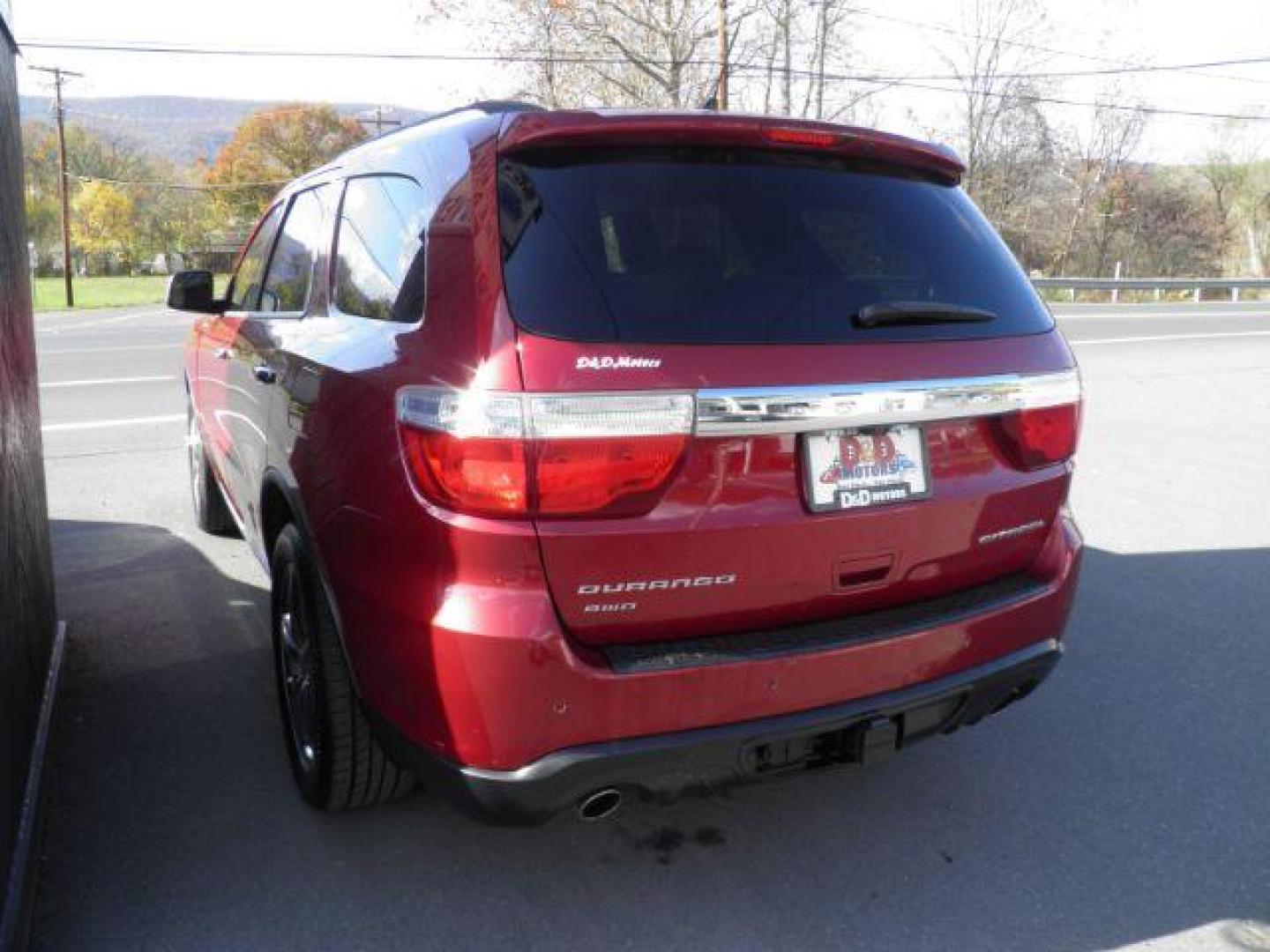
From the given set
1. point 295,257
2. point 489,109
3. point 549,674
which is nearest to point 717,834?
point 549,674

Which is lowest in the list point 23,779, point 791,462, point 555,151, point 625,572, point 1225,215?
point 23,779

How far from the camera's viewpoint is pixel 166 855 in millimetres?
2773

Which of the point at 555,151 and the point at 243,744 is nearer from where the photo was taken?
the point at 555,151

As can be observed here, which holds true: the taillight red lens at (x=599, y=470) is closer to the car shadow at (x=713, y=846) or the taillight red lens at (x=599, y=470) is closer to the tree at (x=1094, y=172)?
the car shadow at (x=713, y=846)

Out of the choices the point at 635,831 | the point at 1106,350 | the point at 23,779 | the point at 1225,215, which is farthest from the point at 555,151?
the point at 1225,215

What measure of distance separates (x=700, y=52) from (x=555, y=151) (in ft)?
99.6

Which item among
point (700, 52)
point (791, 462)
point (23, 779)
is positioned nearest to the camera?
point (791, 462)

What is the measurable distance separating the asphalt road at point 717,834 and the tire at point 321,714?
5.7 inches

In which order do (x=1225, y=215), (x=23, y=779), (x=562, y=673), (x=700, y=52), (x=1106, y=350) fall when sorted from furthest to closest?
1. (x=1225, y=215)
2. (x=700, y=52)
3. (x=1106, y=350)
4. (x=23, y=779)
5. (x=562, y=673)

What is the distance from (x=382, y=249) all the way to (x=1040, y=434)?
177 centimetres

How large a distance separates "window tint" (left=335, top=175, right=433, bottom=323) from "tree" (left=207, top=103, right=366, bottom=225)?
90664mm

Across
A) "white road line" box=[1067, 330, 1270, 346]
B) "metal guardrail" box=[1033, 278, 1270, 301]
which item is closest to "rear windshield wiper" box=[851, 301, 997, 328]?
"white road line" box=[1067, 330, 1270, 346]

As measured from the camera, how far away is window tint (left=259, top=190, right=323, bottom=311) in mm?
3396

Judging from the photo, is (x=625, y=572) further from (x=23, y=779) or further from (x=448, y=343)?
(x=23, y=779)
